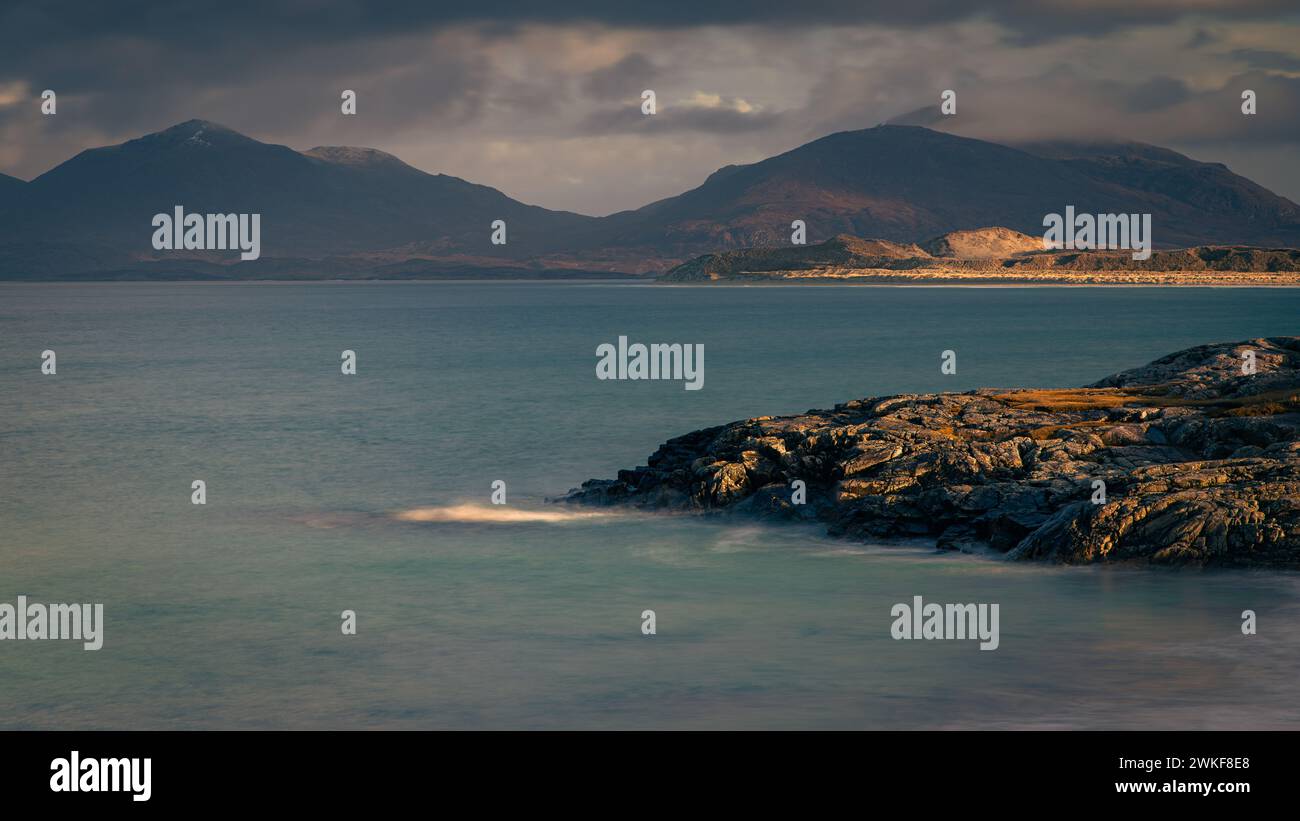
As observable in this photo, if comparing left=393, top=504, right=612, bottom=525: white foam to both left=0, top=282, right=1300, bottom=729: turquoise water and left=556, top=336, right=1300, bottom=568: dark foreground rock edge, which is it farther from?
left=556, top=336, right=1300, bottom=568: dark foreground rock edge

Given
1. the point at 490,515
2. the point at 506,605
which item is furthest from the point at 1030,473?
the point at 490,515

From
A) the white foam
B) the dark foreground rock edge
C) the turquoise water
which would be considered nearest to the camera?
the turquoise water

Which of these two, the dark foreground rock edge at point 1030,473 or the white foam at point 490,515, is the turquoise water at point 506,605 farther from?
the dark foreground rock edge at point 1030,473

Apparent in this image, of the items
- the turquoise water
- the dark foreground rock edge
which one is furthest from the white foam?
the dark foreground rock edge

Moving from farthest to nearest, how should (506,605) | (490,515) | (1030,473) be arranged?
(490,515) < (1030,473) < (506,605)

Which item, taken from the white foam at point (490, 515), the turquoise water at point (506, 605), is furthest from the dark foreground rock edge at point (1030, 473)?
the white foam at point (490, 515)

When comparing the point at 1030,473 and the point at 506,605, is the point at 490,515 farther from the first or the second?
the point at 1030,473

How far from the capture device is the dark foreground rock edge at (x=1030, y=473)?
20.7m

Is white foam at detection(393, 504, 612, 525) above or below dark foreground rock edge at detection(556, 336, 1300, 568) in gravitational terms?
below

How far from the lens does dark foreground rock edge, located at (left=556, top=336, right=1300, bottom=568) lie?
2066 centimetres

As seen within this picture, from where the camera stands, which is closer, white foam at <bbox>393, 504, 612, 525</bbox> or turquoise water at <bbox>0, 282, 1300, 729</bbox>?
turquoise water at <bbox>0, 282, 1300, 729</bbox>

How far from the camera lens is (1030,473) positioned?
78.5 ft

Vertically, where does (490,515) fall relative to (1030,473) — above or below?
below

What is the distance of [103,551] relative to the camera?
24.8 meters
